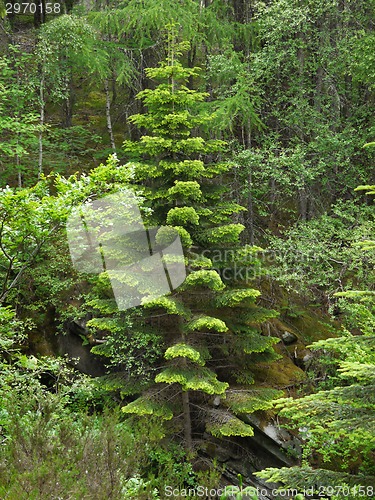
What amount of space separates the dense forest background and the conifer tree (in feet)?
0.14

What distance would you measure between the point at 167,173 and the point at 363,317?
15.5 ft

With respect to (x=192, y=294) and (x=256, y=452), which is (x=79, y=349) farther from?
(x=256, y=452)

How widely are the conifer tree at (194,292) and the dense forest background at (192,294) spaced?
42mm

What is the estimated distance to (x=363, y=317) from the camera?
9273 millimetres

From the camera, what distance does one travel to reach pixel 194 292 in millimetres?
8844

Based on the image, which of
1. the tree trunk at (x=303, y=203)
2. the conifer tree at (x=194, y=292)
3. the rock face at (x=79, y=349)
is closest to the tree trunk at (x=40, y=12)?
the conifer tree at (x=194, y=292)

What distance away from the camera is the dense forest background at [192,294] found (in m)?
4.86

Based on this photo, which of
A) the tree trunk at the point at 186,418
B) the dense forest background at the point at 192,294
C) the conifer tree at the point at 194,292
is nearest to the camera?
the dense forest background at the point at 192,294

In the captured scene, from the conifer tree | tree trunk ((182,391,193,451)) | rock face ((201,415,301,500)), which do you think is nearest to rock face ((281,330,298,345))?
the conifer tree

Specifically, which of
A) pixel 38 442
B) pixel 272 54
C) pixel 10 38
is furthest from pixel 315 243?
pixel 10 38

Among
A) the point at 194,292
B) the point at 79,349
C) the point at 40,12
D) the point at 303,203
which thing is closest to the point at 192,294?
the point at 194,292

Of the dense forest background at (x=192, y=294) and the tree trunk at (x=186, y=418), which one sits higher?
the dense forest background at (x=192, y=294)

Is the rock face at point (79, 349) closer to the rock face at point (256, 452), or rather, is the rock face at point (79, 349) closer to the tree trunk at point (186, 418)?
the tree trunk at point (186, 418)

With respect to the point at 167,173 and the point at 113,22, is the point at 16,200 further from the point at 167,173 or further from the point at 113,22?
the point at 113,22
